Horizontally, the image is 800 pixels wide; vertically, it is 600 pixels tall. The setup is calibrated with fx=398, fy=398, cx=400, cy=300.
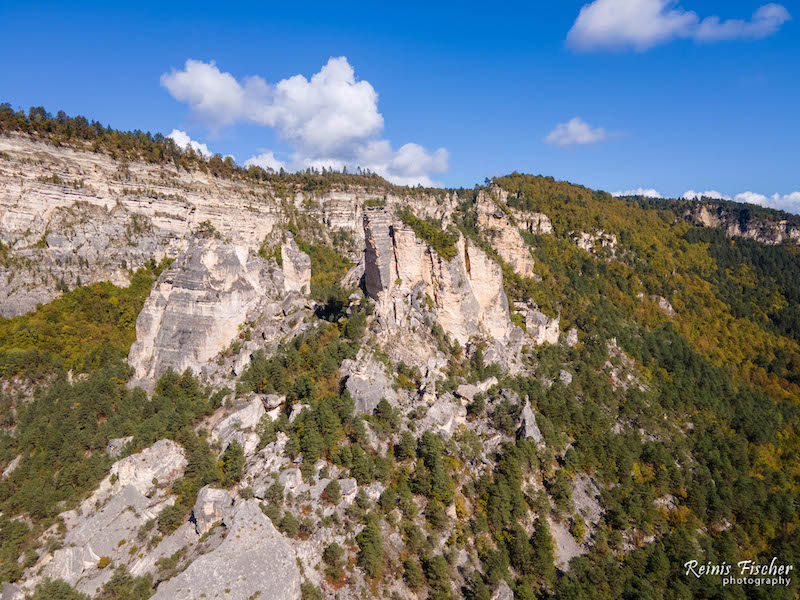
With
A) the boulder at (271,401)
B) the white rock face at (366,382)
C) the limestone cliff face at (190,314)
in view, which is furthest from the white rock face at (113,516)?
the white rock face at (366,382)

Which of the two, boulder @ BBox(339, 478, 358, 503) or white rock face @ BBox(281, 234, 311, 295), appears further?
white rock face @ BBox(281, 234, 311, 295)

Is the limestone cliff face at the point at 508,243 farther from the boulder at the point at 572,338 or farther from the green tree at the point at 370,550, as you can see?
the green tree at the point at 370,550

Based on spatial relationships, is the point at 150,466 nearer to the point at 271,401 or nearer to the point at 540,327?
the point at 271,401

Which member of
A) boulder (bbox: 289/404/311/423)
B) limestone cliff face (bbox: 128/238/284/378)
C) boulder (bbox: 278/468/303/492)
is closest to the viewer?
boulder (bbox: 278/468/303/492)

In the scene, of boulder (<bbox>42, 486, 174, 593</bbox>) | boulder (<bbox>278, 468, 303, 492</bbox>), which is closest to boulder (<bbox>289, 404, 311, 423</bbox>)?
boulder (<bbox>278, 468, 303, 492</bbox>)

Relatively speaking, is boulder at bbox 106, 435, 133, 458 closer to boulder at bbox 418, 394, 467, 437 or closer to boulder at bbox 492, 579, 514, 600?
boulder at bbox 418, 394, 467, 437

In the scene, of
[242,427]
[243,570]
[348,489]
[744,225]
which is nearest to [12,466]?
[242,427]

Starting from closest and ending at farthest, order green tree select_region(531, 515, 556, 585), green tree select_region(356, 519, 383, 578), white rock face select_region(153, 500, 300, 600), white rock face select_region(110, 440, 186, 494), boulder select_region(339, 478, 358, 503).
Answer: white rock face select_region(153, 500, 300, 600), green tree select_region(356, 519, 383, 578), boulder select_region(339, 478, 358, 503), white rock face select_region(110, 440, 186, 494), green tree select_region(531, 515, 556, 585)
